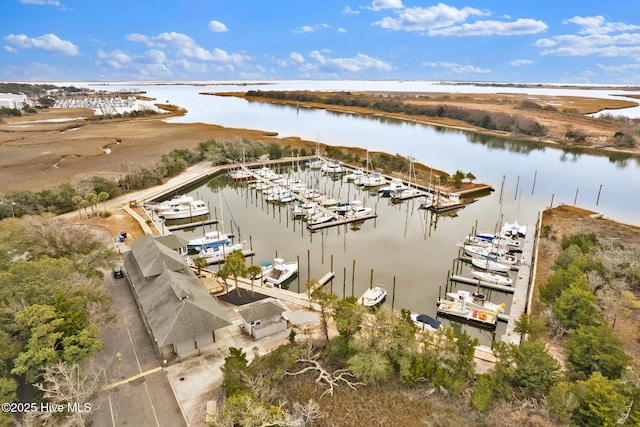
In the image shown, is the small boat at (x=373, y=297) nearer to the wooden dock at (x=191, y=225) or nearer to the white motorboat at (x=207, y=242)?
the white motorboat at (x=207, y=242)

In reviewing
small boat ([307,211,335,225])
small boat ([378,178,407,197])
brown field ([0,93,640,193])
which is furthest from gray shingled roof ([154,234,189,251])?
small boat ([378,178,407,197])

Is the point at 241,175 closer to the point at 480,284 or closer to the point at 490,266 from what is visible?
the point at 490,266

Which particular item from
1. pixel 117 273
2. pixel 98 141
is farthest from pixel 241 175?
pixel 98 141

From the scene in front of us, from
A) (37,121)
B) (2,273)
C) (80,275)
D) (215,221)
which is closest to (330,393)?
(80,275)

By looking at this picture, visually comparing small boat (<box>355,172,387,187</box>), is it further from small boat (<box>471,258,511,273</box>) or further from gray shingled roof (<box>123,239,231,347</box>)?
gray shingled roof (<box>123,239,231,347</box>)

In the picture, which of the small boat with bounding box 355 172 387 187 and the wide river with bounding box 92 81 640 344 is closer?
the wide river with bounding box 92 81 640 344

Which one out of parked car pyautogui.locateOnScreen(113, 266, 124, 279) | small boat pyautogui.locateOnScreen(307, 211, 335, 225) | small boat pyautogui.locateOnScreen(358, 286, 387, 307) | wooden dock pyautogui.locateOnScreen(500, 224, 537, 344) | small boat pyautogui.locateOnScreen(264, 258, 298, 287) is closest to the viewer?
wooden dock pyautogui.locateOnScreen(500, 224, 537, 344)

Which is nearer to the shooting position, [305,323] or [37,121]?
[305,323]

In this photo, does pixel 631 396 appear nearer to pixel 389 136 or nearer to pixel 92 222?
pixel 92 222
